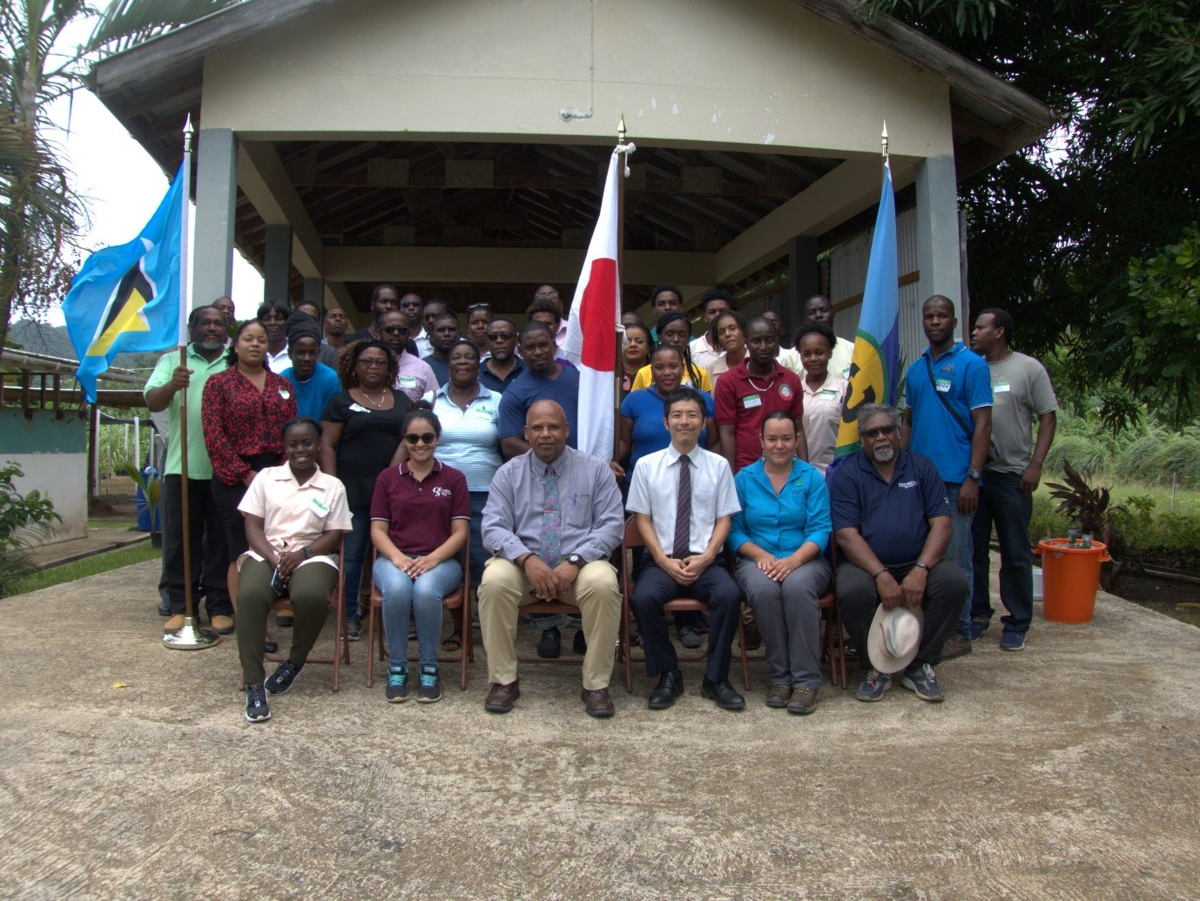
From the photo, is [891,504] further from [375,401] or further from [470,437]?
[375,401]

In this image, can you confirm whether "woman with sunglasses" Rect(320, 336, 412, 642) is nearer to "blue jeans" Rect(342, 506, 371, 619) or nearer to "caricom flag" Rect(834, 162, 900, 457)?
"blue jeans" Rect(342, 506, 371, 619)

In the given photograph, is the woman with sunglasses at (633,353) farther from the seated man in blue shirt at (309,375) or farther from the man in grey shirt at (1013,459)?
the man in grey shirt at (1013,459)

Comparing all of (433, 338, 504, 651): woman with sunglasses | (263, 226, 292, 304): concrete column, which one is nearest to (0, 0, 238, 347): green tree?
(263, 226, 292, 304): concrete column

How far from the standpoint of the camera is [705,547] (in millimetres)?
4777

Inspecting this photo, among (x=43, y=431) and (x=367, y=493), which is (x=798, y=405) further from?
(x=43, y=431)

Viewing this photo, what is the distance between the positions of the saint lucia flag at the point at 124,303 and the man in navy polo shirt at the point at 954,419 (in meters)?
4.14

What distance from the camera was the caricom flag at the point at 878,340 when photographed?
5285 millimetres

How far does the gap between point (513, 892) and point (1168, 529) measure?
12.1m

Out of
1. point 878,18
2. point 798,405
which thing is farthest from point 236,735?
point 878,18

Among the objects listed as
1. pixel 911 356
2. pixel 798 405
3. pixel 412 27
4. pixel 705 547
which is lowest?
pixel 705 547

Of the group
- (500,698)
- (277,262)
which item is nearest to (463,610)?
(500,698)

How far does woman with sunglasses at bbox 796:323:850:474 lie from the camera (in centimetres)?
556

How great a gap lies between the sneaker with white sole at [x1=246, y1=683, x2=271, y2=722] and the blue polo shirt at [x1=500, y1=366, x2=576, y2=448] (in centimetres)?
178

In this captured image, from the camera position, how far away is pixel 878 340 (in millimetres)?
5359
